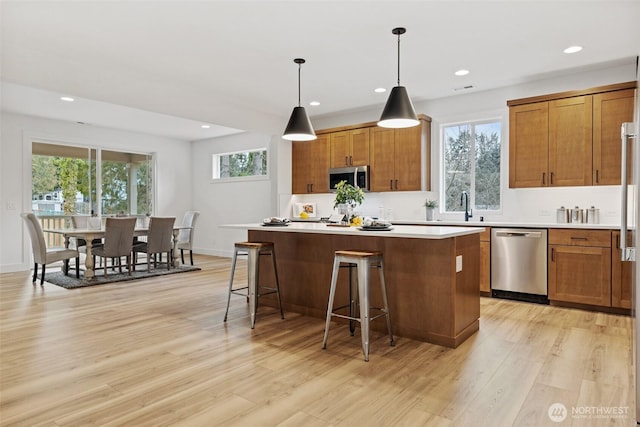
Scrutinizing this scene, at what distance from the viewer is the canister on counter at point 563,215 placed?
4.57 meters

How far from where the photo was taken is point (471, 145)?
216 inches

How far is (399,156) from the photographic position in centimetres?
570

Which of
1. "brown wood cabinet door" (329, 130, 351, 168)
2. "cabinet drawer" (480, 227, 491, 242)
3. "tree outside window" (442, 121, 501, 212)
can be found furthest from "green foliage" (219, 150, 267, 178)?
"cabinet drawer" (480, 227, 491, 242)

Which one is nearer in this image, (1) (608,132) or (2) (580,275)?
(2) (580,275)

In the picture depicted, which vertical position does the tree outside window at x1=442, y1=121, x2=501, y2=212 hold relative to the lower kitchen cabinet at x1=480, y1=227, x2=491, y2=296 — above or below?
above

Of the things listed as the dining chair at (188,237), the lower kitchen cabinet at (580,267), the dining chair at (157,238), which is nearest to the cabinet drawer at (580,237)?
the lower kitchen cabinet at (580,267)

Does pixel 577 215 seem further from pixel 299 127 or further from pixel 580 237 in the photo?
pixel 299 127

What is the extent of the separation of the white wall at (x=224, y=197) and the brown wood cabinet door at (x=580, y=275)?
4.89 metres

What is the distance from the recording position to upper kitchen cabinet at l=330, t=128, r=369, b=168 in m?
6.03

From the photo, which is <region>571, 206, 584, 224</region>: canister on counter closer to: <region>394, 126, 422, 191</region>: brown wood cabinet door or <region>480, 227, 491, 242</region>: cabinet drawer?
<region>480, 227, 491, 242</region>: cabinet drawer

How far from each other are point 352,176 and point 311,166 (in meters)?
0.90

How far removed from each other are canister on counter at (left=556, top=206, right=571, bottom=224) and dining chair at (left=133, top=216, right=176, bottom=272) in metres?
5.65

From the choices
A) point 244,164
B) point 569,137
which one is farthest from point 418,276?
point 244,164

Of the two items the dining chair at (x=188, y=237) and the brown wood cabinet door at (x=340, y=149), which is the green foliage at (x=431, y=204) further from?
the dining chair at (x=188, y=237)
